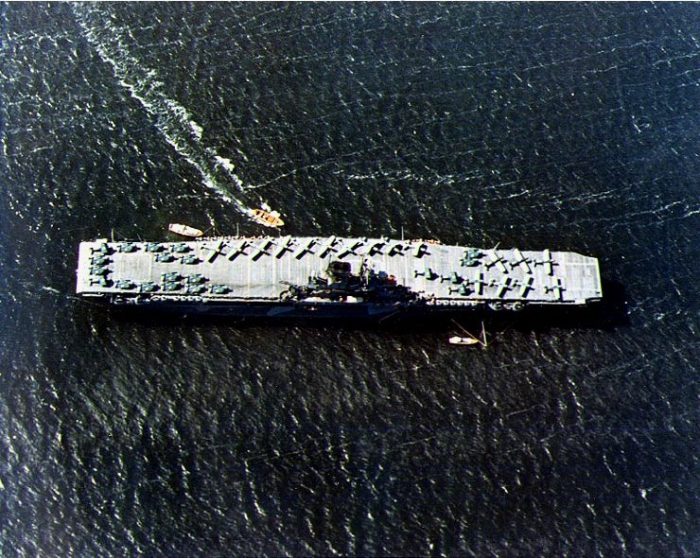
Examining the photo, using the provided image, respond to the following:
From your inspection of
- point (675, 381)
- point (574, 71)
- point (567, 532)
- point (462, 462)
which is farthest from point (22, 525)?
point (574, 71)

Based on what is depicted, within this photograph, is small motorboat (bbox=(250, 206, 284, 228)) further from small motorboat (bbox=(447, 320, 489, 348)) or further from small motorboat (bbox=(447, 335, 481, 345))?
small motorboat (bbox=(447, 320, 489, 348))

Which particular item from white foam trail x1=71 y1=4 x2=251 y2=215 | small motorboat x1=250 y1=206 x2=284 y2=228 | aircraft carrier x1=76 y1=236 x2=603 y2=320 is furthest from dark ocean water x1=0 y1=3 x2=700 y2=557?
aircraft carrier x1=76 y1=236 x2=603 y2=320

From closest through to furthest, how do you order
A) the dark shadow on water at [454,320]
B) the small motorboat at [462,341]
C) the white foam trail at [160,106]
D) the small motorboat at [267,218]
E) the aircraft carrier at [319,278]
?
1. the aircraft carrier at [319,278]
2. the dark shadow on water at [454,320]
3. the small motorboat at [462,341]
4. the small motorboat at [267,218]
5. the white foam trail at [160,106]

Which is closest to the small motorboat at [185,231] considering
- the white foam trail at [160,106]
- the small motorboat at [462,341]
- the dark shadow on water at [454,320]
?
the white foam trail at [160,106]

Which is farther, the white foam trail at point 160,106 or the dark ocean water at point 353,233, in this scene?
the white foam trail at point 160,106

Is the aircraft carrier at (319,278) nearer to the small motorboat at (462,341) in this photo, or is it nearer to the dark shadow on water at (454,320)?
the dark shadow on water at (454,320)
